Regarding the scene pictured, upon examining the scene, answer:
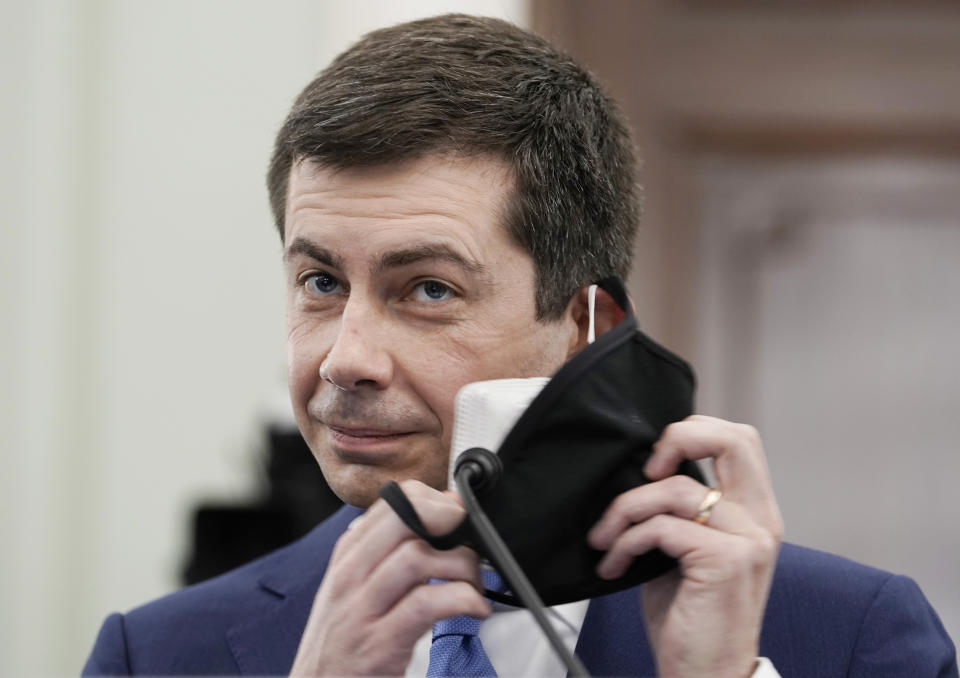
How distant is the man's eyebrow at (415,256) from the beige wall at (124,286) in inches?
88.3

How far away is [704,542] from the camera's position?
1062 millimetres

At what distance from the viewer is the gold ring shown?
109 centimetres

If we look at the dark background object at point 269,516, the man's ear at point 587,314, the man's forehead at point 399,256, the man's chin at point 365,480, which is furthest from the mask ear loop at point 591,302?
the dark background object at point 269,516

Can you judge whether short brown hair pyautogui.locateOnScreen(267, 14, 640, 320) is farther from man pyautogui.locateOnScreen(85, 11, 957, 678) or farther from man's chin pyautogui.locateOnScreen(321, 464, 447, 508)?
man's chin pyautogui.locateOnScreen(321, 464, 447, 508)

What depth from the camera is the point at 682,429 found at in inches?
43.4

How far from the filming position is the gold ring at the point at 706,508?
109 cm

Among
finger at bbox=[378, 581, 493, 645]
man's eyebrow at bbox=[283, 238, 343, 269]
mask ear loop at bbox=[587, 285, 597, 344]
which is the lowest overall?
finger at bbox=[378, 581, 493, 645]

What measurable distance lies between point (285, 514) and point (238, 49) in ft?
5.54

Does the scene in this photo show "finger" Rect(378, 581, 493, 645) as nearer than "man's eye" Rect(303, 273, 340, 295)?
Yes

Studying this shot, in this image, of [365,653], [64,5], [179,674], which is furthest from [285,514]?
[64,5]

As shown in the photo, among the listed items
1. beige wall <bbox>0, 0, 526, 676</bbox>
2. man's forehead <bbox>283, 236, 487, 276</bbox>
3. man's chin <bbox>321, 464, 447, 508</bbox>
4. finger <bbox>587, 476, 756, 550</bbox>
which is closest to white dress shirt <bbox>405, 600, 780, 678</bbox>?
man's chin <bbox>321, 464, 447, 508</bbox>

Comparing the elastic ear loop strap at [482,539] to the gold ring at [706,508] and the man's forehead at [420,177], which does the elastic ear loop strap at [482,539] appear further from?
the man's forehead at [420,177]

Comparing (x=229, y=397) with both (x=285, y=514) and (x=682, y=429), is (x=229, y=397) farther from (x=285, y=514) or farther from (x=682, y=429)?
(x=682, y=429)

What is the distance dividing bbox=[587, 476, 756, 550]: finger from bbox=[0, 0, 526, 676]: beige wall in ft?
8.09
